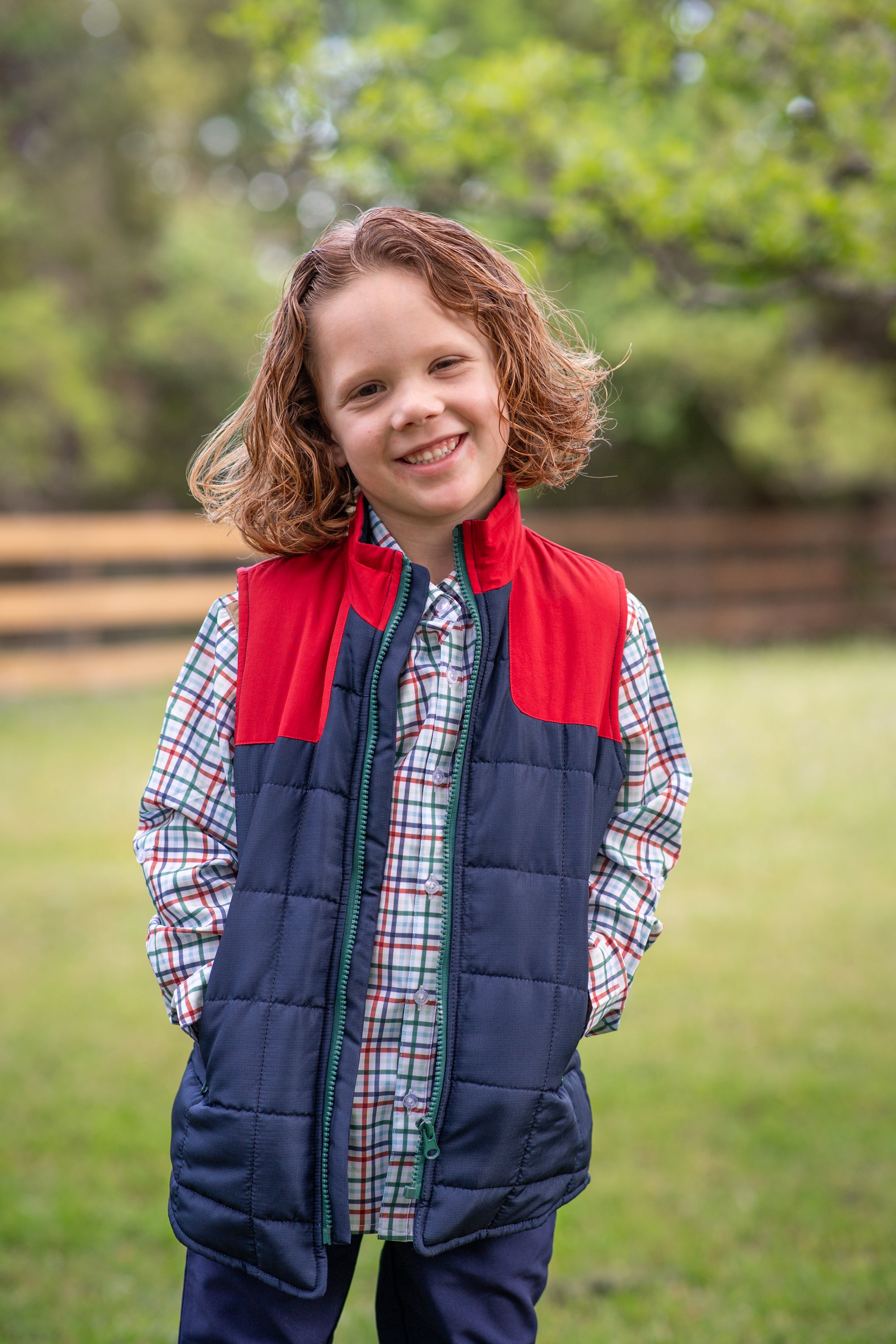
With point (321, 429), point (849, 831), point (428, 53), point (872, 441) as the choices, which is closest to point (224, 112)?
point (872, 441)

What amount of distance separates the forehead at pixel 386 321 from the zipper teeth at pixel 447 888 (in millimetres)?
274

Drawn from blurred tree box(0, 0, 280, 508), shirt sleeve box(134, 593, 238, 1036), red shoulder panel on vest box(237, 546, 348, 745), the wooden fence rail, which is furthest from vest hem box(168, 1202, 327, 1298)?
blurred tree box(0, 0, 280, 508)

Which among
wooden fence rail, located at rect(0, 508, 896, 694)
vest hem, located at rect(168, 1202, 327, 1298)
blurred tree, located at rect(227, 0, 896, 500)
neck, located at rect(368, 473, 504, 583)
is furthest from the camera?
wooden fence rail, located at rect(0, 508, 896, 694)

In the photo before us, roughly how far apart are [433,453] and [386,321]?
0.55ft

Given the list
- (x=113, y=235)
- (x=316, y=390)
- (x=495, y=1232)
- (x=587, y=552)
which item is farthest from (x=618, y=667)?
(x=113, y=235)

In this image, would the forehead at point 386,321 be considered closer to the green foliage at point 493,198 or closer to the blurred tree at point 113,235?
the green foliage at point 493,198

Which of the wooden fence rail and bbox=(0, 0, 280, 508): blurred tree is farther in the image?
bbox=(0, 0, 280, 508): blurred tree

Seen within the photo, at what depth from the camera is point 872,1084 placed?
137 inches

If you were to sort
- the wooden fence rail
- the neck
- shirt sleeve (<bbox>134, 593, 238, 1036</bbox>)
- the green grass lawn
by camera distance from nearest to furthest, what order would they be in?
shirt sleeve (<bbox>134, 593, 238, 1036</bbox>)
the neck
the green grass lawn
the wooden fence rail

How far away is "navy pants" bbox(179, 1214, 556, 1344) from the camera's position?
145 cm

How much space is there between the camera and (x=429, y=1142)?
140 cm

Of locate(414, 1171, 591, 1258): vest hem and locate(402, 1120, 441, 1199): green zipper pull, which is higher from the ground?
locate(402, 1120, 441, 1199): green zipper pull

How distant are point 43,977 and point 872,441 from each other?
11.4 meters

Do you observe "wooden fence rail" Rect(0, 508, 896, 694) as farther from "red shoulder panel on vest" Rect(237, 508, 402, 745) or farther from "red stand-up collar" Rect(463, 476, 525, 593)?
"red stand-up collar" Rect(463, 476, 525, 593)
